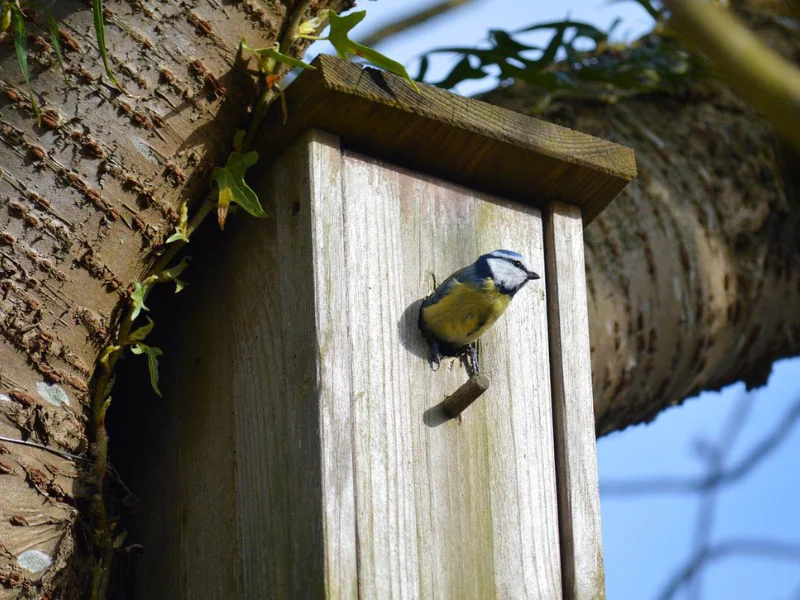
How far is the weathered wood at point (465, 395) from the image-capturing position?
6.00ft

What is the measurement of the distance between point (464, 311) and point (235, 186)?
1.41ft

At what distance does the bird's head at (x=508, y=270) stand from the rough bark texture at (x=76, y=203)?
1.62ft

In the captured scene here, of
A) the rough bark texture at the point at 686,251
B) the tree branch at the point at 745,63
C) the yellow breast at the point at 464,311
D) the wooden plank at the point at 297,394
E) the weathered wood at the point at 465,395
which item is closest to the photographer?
the tree branch at the point at 745,63

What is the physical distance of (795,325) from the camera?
3.16 metres

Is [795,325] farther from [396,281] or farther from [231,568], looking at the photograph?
[231,568]

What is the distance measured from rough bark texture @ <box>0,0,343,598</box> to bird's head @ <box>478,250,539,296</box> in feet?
1.62

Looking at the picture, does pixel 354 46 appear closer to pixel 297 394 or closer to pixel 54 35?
pixel 54 35

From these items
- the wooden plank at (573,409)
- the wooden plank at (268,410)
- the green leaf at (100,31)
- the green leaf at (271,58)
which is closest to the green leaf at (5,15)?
the green leaf at (100,31)

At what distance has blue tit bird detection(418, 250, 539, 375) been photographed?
1.94 metres

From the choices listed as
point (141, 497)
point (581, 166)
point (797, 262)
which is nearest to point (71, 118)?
point (141, 497)

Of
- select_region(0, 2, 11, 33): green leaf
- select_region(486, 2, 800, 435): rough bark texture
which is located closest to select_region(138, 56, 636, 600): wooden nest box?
select_region(0, 2, 11, 33): green leaf

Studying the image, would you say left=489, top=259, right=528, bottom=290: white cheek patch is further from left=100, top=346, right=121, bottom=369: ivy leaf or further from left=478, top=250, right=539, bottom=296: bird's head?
left=100, top=346, right=121, bottom=369: ivy leaf

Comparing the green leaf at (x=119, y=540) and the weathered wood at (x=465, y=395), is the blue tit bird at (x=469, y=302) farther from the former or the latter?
the green leaf at (x=119, y=540)

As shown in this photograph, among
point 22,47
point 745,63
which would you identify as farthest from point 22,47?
point 745,63
